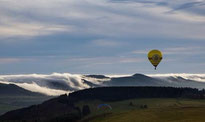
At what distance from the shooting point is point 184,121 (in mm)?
199625

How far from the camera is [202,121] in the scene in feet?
634

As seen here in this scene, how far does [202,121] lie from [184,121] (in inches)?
406
